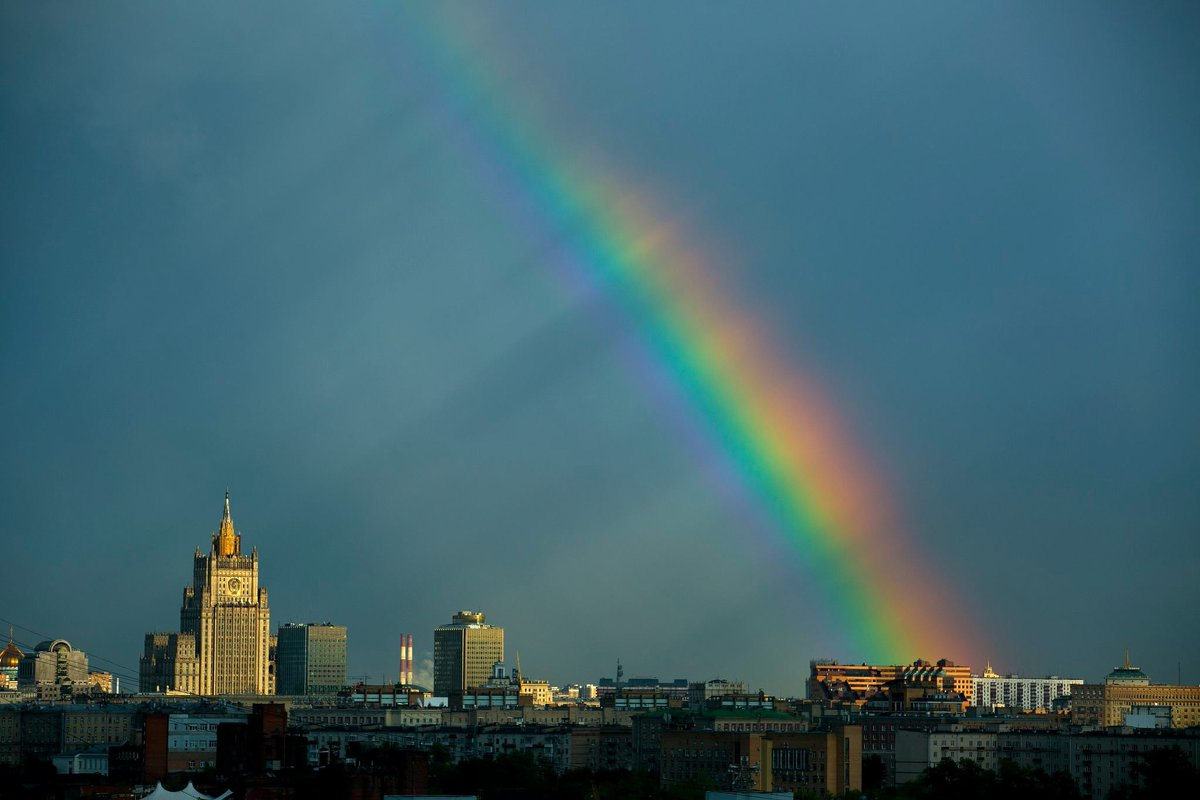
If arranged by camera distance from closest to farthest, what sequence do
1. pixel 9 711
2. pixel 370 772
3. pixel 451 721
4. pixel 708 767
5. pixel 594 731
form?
pixel 370 772 → pixel 708 767 → pixel 594 731 → pixel 9 711 → pixel 451 721

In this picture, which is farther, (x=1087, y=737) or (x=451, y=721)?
(x=451, y=721)

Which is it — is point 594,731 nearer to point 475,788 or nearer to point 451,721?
A: point 451,721

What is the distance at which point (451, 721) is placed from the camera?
193375mm

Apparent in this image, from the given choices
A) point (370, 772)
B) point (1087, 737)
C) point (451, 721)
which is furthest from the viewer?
point (451, 721)

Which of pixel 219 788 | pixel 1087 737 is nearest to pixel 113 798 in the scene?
pixel 219 788

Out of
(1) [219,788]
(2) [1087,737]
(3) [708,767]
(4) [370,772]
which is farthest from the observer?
(2) [1087,737]

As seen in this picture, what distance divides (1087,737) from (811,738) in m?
27.0

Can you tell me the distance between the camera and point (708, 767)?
113 metres

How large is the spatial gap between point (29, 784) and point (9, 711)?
312 ft

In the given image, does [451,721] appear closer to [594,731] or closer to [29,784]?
[594,731]

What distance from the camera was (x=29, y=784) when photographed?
283 feet

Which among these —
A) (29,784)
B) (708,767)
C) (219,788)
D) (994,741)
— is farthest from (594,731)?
(219,788)

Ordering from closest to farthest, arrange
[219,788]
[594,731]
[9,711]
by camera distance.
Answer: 1. [219,788]
2. [594,731]
3. [9,711]

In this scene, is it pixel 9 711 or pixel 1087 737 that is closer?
pixel 1087 737
